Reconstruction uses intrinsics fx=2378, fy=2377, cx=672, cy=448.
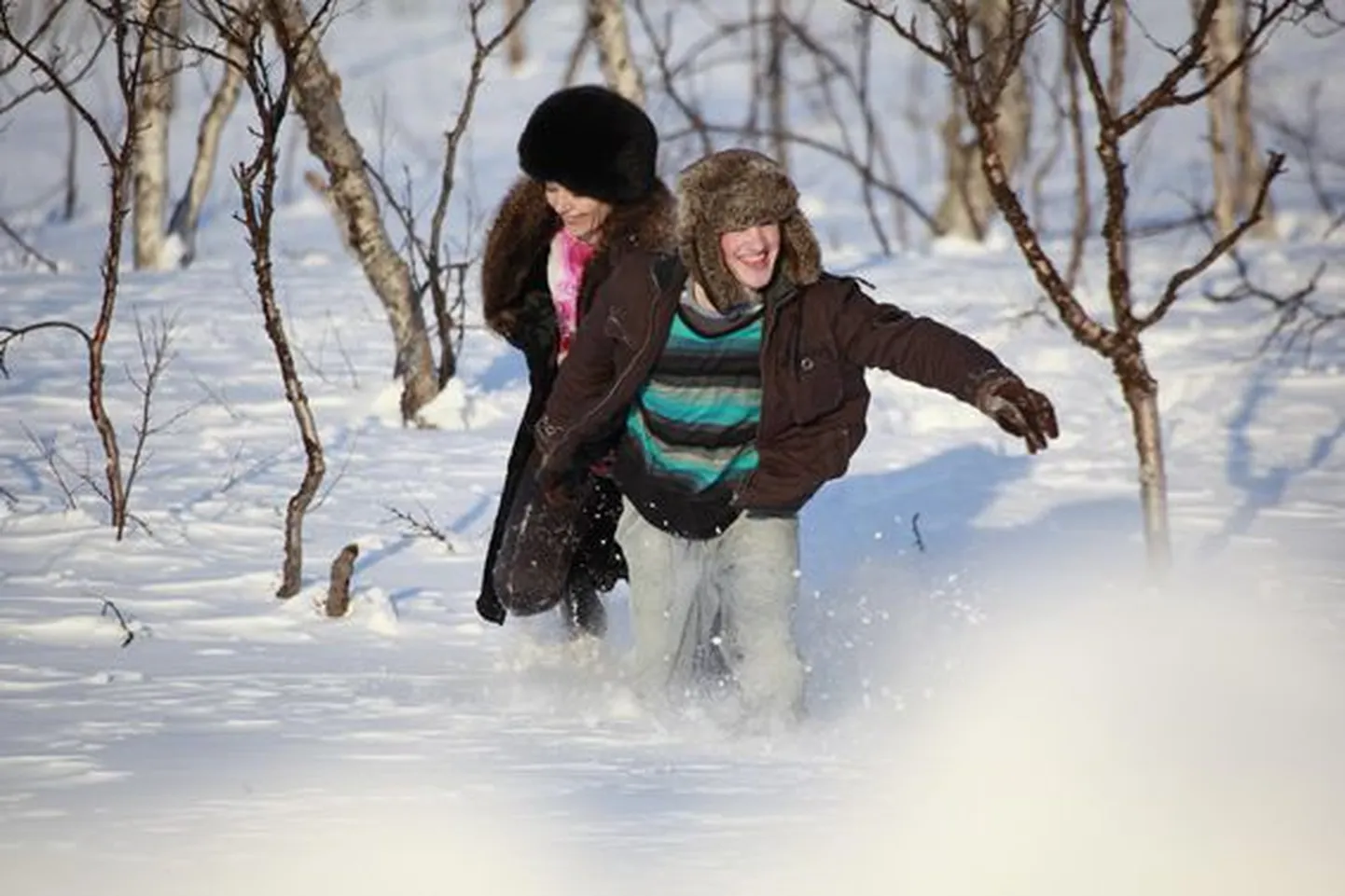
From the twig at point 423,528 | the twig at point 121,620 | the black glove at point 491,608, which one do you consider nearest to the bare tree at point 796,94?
the twig at point 423,528

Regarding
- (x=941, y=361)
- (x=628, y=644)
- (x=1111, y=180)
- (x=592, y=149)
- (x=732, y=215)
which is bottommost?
(x=628, y=644)

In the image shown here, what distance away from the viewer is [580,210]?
6301 mm

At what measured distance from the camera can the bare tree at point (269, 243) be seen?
705cm

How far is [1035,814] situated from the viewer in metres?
4.86

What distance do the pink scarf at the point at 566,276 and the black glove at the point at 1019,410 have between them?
1.27 m

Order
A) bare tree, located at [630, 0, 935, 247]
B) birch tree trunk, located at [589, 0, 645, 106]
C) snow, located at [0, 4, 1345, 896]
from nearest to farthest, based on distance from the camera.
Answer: snow, located at [0, 4, 1345, 896]
birch tree trunk, located at [589, 0, 645, 106]
bare tree, located at [630, 0, 935, 247]

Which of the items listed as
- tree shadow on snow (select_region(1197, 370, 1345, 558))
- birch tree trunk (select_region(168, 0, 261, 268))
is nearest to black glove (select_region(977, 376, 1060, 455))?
→ tree shadow on snow (select_region(1197, 370, 1345, 558))

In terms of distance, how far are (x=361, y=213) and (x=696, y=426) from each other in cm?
415

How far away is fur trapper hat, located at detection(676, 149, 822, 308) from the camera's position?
5.68 meters

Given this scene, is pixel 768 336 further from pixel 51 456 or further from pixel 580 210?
pixel 51 456

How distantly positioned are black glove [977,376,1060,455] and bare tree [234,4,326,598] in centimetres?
241

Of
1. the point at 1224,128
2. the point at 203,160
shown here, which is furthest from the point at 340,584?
the point at 1224,128

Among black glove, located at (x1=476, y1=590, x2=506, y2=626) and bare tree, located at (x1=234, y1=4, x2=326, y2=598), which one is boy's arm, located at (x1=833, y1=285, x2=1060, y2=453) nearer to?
black glove, located at (x1=476, y1=590, x2=506, y2=626)

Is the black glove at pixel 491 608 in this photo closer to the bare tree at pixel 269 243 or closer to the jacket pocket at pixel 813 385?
the bare tree at pixel 269 243
